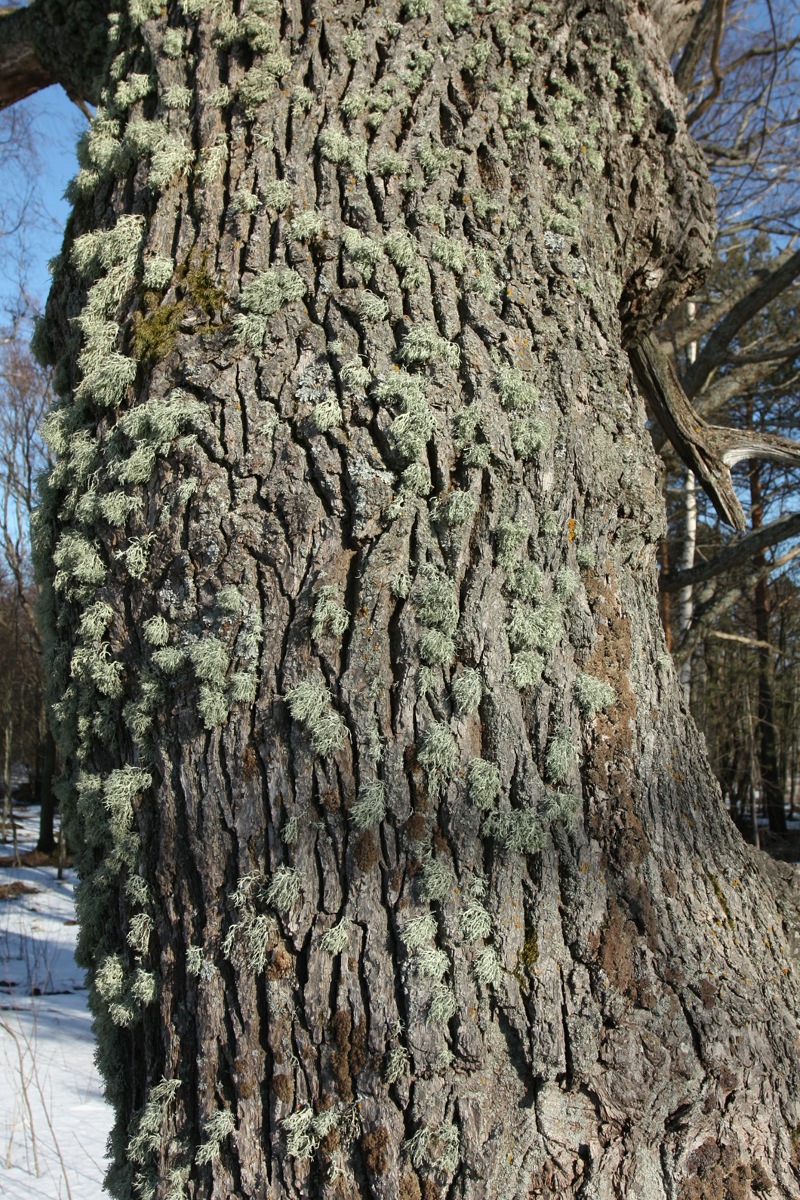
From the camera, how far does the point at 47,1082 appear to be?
407 cm

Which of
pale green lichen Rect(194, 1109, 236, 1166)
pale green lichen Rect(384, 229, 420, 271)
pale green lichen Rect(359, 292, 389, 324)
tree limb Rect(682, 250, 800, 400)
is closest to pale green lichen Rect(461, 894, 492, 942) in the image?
pale green lichen Rect(194, 1109, 236, 1166)

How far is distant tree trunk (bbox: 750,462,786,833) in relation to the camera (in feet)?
43.3

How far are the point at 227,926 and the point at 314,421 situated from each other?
31.3 inches

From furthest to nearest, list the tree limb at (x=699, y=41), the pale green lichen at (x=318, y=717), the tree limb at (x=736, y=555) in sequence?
the tree limb at (x=736, y=555)
the tree limb at (x=699, y=41)
the pale green lichen at (x=318, y=717)

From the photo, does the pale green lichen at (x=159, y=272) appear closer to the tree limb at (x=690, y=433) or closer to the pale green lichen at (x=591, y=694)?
the pale green lichen at (x=591, y=694)

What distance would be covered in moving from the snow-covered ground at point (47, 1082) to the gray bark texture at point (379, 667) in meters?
1.15

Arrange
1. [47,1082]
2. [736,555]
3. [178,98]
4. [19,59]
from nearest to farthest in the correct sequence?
[178,98]
[19,59]
[47,1082]
[736,555]

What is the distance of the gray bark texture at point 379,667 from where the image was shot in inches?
46.3

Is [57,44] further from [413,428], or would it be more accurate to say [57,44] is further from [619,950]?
[619,950]

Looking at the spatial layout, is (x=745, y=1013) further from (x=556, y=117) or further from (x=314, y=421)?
(x=556, y=117)

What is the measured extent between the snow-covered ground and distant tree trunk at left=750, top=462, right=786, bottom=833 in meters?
10.7

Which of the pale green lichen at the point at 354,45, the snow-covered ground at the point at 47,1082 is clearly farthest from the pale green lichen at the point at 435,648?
the snow-covered ground at the point at 47,1082

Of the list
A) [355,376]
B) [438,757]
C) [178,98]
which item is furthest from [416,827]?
[178,98]

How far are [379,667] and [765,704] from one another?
1491 centimetres
